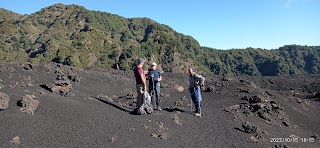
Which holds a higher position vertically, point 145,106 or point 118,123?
point 145,106

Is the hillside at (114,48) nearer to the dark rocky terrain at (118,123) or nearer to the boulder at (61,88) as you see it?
the dark rocky terrain at (118,123)

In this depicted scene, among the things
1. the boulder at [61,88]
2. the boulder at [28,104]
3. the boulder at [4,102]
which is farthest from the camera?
the boulder at [61,88]

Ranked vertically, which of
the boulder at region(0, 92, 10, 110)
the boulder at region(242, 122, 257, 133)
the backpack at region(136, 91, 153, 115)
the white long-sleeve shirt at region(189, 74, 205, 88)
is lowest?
the boulder at region(242, 122, 257, 133)

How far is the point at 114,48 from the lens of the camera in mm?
65688

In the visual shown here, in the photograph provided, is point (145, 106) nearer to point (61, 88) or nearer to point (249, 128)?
point (61, 88)

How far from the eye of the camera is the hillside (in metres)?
61.9

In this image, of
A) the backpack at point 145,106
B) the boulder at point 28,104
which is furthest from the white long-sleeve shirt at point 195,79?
the boulder at point 28,104

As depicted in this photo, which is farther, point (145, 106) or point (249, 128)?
point (249, 128)

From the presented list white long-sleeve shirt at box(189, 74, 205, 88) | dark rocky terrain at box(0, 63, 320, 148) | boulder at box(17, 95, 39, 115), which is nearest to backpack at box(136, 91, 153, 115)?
dark rocky terrain at box(0, 63, 320, 148)

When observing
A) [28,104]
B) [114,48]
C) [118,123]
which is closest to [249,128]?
[118,123]

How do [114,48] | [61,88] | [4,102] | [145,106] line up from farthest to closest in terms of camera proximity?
1. [114,48]
2. [61,88]
3. [145,106]
4. [4,102]

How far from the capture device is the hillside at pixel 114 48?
61875 mm

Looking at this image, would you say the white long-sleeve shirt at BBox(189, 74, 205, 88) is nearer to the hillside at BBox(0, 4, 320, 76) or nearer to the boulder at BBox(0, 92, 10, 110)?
the boulder at BBox(0, 92, 10, 110)

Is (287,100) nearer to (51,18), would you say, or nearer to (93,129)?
(93,129)
